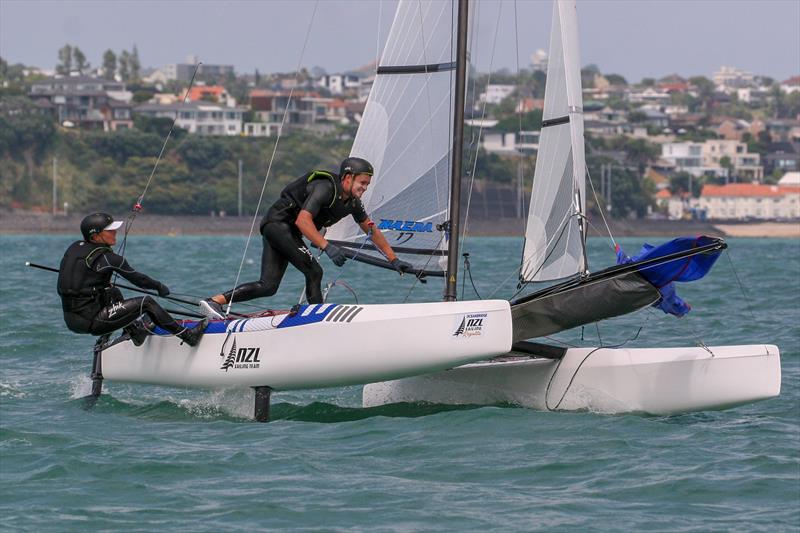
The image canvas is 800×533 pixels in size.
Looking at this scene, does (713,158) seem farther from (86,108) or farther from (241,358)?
(241,358)

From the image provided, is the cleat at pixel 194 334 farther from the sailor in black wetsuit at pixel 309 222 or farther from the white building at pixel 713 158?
the white building at pixel 713 158

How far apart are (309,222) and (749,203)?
366 ft

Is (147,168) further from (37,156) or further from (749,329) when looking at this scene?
(749,329)

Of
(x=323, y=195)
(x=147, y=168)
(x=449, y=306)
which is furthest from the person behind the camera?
(x=147, y=168)

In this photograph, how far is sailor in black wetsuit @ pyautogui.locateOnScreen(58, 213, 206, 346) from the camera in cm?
946

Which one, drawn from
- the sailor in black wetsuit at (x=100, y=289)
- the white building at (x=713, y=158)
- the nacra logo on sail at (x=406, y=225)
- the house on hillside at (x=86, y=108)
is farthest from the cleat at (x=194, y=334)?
the white building at (x=713, y=158)

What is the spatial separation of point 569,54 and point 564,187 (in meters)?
1.05

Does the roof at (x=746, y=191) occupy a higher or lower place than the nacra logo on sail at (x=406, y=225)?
lower

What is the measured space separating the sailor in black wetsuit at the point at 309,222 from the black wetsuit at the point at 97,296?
0.46 meters

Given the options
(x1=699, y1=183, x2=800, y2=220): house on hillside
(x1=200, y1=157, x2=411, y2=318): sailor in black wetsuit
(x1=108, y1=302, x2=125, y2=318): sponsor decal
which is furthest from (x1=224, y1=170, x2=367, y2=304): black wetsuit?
(x1=699, y1=183, x2=800, y2=220): house on hillside

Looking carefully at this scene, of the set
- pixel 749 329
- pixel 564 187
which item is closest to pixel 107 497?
pixel 564 187

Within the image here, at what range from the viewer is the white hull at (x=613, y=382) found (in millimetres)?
9164

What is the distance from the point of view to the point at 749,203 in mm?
117125

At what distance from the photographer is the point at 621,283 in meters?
9.01
